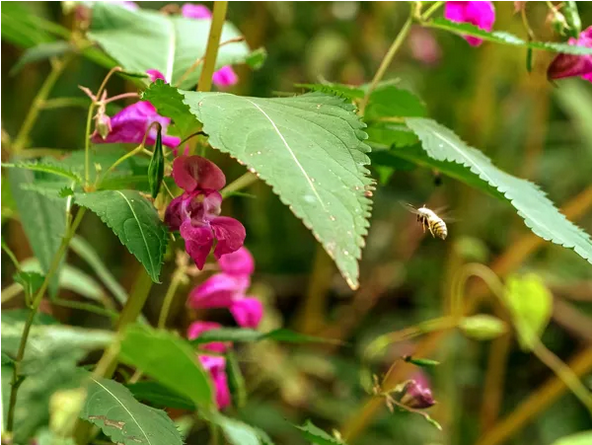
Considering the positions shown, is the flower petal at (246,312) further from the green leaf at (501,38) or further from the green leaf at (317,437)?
the green leaf at (501,38)

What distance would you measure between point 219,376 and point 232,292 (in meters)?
0.09

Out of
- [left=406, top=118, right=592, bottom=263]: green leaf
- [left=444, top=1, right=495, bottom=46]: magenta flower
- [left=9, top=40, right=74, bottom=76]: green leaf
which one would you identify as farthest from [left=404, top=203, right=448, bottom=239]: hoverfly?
[left=9, top=40, right=74, bottom=76]: green leaf

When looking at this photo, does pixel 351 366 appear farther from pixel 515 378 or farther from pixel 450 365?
pixel 515 378

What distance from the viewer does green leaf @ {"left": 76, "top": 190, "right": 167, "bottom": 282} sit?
433mm

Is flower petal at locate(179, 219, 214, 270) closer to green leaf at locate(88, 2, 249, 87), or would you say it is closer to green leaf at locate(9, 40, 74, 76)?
green leaf at locate(88, 2, 249, 87)

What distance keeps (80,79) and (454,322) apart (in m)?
0.88

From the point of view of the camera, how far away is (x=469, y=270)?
1188 mm

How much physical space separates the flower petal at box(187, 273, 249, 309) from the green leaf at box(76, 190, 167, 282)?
0.28 meters

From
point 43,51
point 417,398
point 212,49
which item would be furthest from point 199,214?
point 43,51

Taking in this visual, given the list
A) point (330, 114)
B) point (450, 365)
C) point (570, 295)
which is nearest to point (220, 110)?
point (330, 114)

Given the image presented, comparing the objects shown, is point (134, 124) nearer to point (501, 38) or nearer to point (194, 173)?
point (194, 173)

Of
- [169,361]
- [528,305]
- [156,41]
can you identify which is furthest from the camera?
[528,305]

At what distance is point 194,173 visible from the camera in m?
0.47

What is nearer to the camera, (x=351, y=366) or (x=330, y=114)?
(x=330, y=114)
